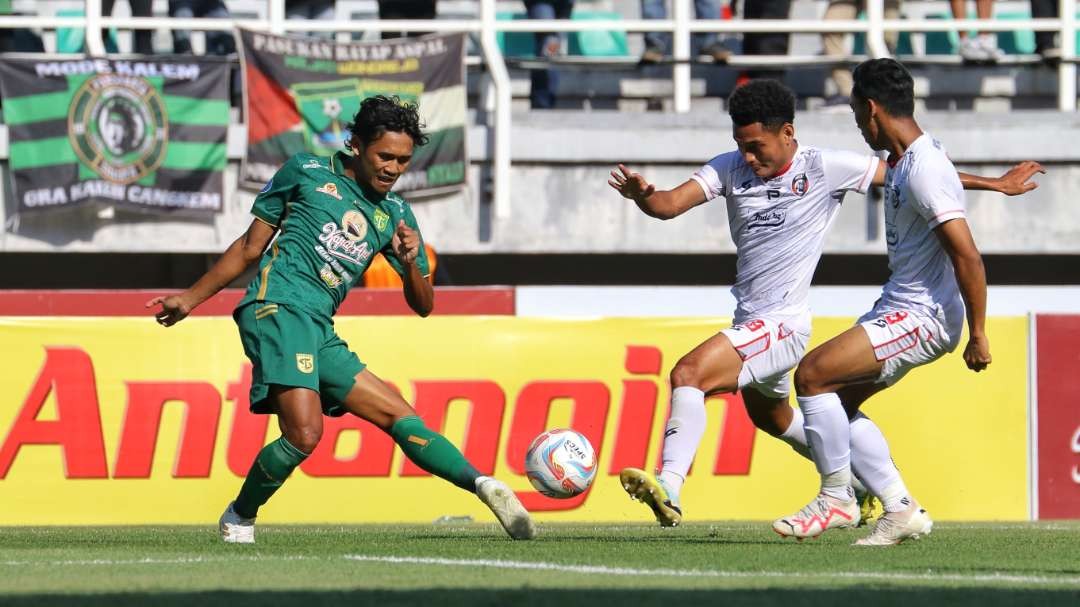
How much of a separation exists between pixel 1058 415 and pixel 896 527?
5.24 metres

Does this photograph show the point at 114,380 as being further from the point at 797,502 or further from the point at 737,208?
the point at 737,208

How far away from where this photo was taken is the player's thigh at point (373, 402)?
319 inches

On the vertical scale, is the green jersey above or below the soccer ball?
above

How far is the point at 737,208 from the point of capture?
8.50 metres

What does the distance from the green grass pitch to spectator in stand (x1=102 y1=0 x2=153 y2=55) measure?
27.0 ft

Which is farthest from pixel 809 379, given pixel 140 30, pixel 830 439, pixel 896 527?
pixel 140 30

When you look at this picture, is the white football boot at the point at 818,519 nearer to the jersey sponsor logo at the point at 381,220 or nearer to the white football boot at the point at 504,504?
the white football boot at the point at 504,504

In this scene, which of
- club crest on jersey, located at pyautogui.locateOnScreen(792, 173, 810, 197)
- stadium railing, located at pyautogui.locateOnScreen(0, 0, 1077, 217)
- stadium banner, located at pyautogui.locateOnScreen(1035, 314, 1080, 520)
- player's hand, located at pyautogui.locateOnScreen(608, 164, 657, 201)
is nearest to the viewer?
player's hand, located at pyautogui.locateOnScreen(608, 164, 657, 201)

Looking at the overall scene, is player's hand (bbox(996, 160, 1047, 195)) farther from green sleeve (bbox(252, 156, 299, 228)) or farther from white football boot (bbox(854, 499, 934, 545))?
green sleeve (bbox(252, 156, 299, 228))

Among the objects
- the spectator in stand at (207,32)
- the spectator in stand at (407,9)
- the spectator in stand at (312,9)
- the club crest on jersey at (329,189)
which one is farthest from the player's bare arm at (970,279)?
the spectator in stand at (312,9)

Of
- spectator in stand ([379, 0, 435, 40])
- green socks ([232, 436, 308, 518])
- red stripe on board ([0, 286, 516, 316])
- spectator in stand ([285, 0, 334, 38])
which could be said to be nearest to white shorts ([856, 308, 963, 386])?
green socks ([232, 436, 308, 518])

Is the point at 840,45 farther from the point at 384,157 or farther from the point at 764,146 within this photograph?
the point at 384,157

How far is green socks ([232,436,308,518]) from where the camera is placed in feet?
25.9

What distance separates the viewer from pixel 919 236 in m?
Result: 8.00
